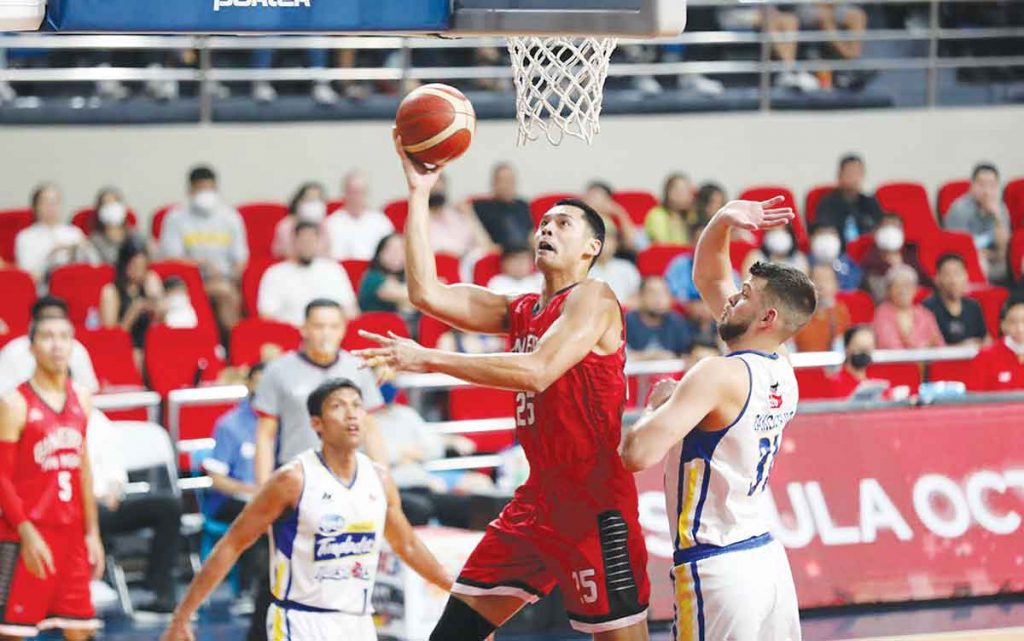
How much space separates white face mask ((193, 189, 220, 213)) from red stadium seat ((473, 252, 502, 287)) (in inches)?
69.8

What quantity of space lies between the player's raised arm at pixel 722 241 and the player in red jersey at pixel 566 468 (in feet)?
1.11

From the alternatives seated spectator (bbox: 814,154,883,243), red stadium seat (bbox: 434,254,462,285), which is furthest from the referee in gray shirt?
seated spectator (bbox: 814,154,883,243)

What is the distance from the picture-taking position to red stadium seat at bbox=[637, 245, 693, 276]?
12320 mm

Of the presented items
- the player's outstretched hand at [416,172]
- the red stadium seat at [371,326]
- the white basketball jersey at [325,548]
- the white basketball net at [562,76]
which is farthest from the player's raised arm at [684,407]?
the red stadium seat at [371,326]

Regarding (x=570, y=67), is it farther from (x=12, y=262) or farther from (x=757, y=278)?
(x=12, y=262)

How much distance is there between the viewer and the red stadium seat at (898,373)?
11.7m

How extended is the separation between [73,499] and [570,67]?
3.21m

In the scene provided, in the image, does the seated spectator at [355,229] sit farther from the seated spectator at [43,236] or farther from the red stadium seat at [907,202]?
the red stadium seat at [907,202]

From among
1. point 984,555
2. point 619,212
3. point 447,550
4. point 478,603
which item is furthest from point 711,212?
point 478,603

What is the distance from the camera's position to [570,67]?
656 cm

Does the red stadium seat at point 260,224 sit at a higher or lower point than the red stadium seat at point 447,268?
higher

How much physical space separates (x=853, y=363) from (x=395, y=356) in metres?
5.84

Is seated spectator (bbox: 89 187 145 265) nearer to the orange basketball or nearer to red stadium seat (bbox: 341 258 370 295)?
red stadium seat (bbox: 341 258 370 295)

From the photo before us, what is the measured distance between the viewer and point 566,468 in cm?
604
